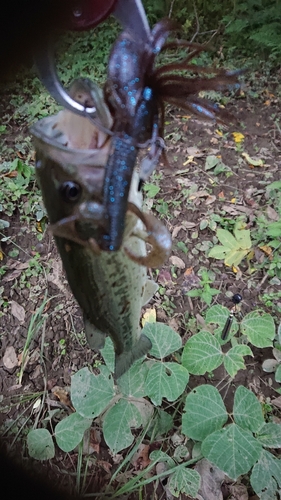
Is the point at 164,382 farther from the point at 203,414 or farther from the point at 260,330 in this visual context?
the point at 260,330

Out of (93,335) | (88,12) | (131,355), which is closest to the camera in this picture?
(88,12)

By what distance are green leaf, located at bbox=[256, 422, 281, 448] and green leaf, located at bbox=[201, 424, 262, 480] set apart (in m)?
0.13

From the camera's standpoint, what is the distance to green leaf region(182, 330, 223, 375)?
139 centimetres

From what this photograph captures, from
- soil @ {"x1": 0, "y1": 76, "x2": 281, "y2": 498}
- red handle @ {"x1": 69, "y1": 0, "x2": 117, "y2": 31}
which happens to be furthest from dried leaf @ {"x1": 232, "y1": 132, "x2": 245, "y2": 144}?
red handle @ {"x1": 69, "y1": 0, "x2": 117, "y2": 31}

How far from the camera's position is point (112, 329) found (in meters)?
0.91

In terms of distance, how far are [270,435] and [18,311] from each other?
3.97ft

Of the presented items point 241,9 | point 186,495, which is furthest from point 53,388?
point 241,9

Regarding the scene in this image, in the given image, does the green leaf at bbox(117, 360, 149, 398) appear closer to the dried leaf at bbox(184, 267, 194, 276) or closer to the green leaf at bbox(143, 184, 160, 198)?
the dried leaf at bbox(184, 267, 194, 276)

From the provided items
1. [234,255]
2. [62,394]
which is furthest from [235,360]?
[62,394]

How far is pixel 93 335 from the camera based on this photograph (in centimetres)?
93

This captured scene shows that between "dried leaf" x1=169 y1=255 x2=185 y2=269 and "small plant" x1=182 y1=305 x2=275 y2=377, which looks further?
"dried leaf" x1=169 y1=255 x2=185 y2=269

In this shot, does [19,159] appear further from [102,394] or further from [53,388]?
[102,394]

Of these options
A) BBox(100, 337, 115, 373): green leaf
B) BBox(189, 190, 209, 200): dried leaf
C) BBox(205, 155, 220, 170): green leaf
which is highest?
BBox(100, 337, 115, 373): green leaf

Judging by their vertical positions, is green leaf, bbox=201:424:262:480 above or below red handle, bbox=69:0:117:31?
below
